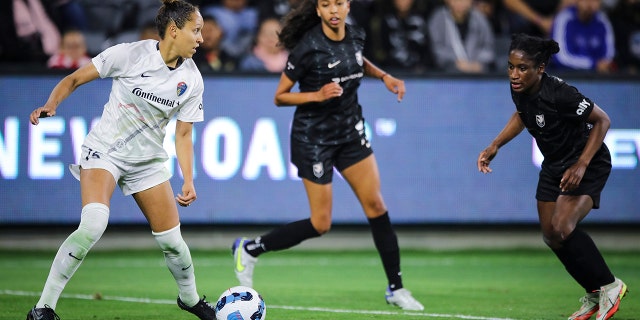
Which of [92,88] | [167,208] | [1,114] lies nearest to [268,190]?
[92,88]

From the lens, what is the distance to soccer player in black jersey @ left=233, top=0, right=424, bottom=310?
7.98m

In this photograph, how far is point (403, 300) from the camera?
7.96 m

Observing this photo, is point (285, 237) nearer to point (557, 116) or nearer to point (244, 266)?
point (244, 266)

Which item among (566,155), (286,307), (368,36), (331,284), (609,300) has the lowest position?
(331,284)

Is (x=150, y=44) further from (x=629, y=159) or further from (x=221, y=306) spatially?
(x=629, y=159)

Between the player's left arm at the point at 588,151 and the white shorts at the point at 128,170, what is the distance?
2.58m

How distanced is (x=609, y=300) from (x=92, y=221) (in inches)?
134

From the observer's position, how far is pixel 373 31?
527 inches

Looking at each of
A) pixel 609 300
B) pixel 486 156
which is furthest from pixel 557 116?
pixel 609 300

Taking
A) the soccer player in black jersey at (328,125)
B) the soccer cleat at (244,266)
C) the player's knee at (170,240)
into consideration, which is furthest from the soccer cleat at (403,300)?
the player's knee at (170,240)

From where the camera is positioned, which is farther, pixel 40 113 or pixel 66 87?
pixel 66 87

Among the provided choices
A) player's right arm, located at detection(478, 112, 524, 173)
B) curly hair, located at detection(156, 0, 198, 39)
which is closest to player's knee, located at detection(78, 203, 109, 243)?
curly hair, located at detection(156, 0, 198, 39)

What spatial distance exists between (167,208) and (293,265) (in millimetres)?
4777

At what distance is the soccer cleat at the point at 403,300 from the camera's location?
7867 millimetres
